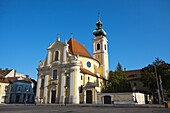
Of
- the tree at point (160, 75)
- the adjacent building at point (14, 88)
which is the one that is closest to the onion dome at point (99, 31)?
the tree at point (160, 75)

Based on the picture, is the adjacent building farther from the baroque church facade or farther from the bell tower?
the bell tower

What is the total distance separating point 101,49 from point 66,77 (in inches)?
800

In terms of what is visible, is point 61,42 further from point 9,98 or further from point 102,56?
point 9,98

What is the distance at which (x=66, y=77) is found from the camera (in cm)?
3566

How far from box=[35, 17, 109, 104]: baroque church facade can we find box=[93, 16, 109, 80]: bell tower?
4761mm

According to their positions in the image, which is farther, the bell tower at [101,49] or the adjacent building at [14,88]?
the bell tower at [101,49]

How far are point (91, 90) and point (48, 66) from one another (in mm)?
Result: 12172

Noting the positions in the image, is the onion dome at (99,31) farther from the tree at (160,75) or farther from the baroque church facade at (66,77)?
the tree at (160,75)

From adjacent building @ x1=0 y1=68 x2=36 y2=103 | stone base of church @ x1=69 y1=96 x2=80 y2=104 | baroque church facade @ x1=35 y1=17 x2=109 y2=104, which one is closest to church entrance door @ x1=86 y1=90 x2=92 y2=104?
baroque church facade @ x1=35 y1=17 x2=109 y2=104

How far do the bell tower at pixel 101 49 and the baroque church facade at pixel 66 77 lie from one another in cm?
476

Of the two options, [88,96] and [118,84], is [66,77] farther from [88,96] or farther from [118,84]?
[118,84]

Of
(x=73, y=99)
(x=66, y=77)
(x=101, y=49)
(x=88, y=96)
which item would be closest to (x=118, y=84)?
(x=88, y=96)

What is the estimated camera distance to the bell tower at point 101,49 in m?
49.6

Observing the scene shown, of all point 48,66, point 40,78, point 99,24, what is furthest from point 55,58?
point 99,24
